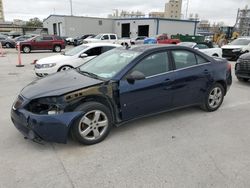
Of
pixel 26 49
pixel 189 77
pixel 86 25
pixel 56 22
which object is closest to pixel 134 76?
pixel 189 77

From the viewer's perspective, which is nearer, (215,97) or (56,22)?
(215,97)

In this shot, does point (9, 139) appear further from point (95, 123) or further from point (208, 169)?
point (208, 169)

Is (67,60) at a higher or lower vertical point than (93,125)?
higher

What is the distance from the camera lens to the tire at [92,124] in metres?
3.21

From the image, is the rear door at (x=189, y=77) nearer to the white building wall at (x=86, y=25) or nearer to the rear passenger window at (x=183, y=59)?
the rear passenger window at (x=183, y=59)

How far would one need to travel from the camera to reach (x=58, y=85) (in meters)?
3.40

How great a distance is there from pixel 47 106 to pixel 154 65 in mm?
1920

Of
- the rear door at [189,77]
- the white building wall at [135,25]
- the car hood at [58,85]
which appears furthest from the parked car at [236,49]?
the white building wall at [135,25]

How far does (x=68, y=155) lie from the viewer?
316cm

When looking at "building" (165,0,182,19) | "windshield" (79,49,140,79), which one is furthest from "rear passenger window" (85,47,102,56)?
"building" (165,0,182,19)

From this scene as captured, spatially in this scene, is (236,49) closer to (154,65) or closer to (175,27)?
(154,65)

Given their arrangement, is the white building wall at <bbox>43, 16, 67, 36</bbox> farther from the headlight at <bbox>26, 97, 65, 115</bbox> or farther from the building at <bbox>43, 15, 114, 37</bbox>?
the headlight at <bbox>26, 97, 65, 115</bbox>

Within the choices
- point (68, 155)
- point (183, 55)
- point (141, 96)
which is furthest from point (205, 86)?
point (68, 155)

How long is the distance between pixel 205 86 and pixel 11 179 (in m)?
3.75
